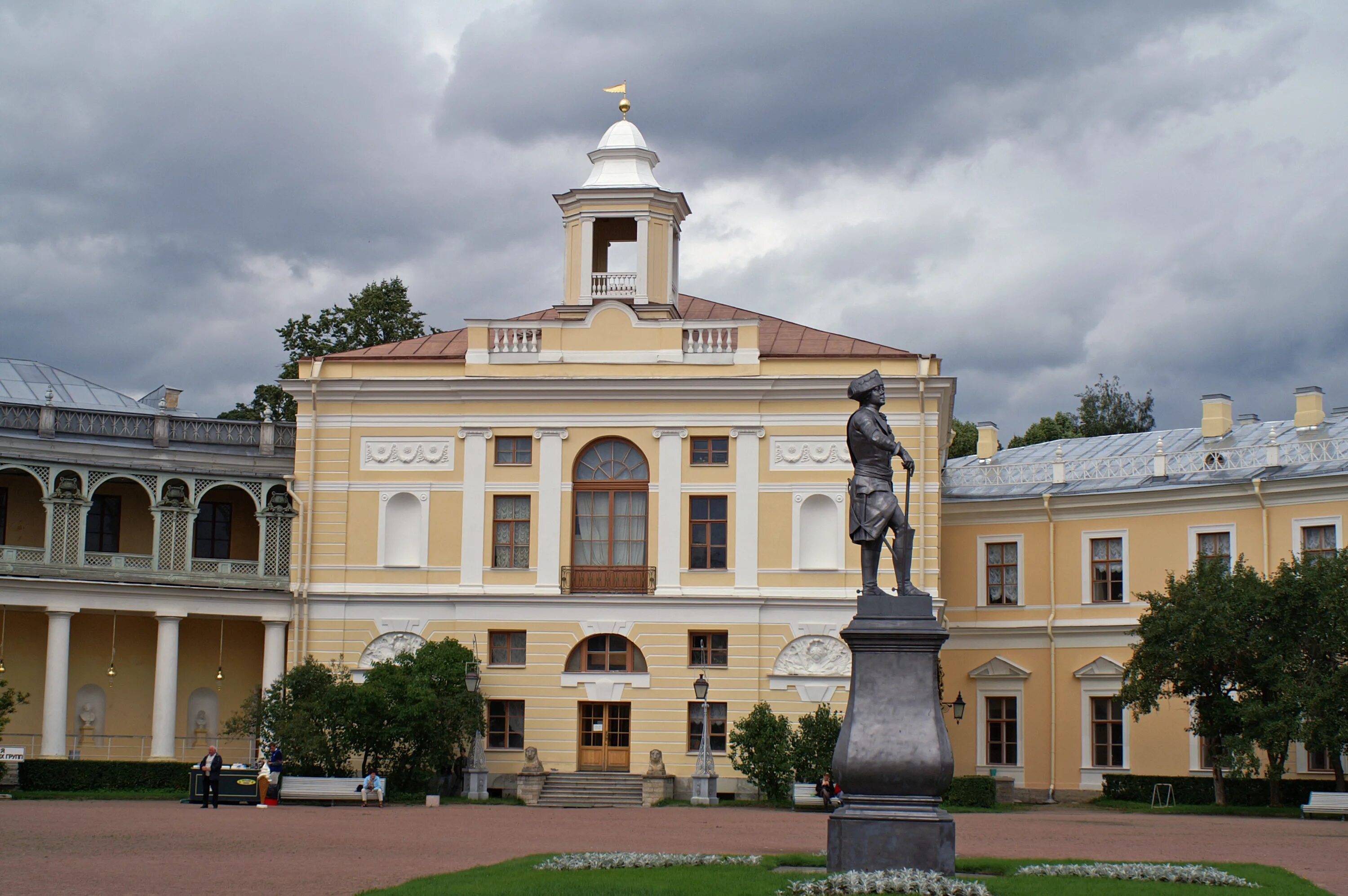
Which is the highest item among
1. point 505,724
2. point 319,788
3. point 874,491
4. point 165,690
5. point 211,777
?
point 874,491

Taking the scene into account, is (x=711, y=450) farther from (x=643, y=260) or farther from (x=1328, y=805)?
(x=1328, y=805)

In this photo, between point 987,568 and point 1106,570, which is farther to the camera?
point 987,568

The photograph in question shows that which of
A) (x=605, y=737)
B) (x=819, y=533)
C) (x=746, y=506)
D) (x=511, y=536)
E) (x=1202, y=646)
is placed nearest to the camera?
(x=1202, y=646)

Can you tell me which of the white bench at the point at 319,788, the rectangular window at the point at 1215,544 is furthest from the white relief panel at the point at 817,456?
the white bench at the point at 319,788

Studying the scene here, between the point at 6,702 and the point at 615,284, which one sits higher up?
the point at 615,284

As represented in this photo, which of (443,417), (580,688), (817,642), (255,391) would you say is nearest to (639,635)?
(580,688)

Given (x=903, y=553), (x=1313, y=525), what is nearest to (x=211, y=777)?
(x=903, y=553)

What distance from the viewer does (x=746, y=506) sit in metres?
37.8

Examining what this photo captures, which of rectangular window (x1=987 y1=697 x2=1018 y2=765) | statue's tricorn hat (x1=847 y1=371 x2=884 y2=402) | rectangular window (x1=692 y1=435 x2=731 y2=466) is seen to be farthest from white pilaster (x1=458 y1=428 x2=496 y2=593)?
statue's tricorn hat (x1=847 y1=371 x2=884 y2=402)

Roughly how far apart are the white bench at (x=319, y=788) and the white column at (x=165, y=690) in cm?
623

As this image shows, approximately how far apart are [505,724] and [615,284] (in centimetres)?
1187

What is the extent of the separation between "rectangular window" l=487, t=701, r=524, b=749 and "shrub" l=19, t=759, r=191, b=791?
6822mm

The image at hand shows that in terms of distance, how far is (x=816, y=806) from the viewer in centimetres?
3347

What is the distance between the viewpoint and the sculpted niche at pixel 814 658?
3691cm
